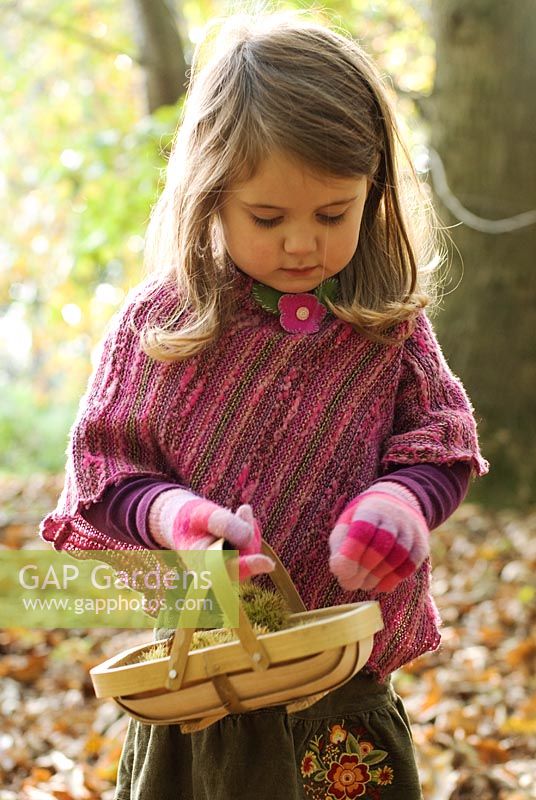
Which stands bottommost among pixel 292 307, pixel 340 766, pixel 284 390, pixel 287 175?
pixel 340 766

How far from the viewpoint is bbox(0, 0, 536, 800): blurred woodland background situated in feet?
9.93

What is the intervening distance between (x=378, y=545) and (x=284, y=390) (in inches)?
14.5

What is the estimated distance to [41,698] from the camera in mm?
3363

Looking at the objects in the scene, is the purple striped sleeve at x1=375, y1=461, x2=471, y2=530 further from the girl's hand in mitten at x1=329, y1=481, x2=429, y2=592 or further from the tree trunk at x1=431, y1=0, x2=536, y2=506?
the tree trunk at x1=431, y1=0, x2=536, y2=506

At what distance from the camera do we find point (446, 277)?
480 cm

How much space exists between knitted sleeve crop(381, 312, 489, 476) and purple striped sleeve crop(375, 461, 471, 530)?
2cm

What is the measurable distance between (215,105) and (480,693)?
7.54ft

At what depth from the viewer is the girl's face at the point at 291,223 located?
1563 mm

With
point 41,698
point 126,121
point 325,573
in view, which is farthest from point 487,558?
point 126,121

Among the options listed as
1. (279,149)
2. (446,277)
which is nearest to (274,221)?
(279,149)

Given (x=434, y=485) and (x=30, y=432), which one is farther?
(x=30, y=432)

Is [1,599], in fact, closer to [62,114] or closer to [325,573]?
[325,573]

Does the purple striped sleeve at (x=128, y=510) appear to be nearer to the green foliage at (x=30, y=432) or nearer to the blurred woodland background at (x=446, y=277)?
the blurred woodland background at (x=446, y=277)

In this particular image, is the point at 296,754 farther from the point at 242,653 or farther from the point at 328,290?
the point at 328,290
